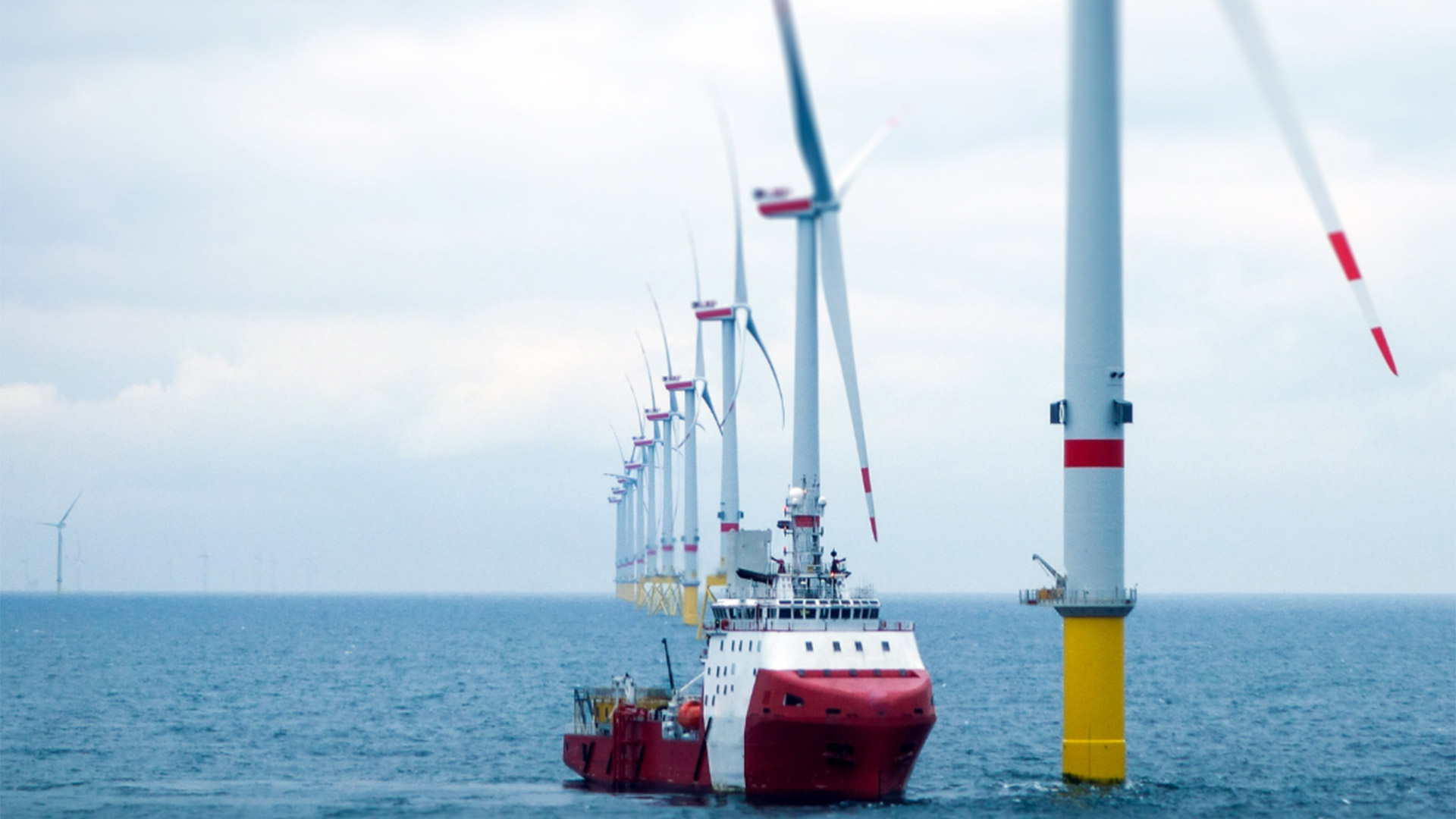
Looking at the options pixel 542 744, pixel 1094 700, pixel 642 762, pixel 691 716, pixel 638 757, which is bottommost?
pixel 542 744

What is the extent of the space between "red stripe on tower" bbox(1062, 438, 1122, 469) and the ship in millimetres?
10177

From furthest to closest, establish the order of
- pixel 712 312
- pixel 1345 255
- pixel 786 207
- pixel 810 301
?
pixel 712 312 → pixel 810 301 → pixel 786 207 → pixel 1345 255

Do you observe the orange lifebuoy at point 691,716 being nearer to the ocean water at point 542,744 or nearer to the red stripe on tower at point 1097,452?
the ocean water at point 542,744

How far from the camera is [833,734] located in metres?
67.7

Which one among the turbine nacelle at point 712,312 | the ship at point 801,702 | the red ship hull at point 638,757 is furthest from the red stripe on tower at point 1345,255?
the turbine nacelle at point 712,312

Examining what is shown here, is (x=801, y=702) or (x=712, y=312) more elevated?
(x=712, y=312)

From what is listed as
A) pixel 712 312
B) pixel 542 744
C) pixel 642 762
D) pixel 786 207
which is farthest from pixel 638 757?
pixel 712 312

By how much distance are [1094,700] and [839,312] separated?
23604mm

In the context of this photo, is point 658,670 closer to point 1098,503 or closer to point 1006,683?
point 1006,683

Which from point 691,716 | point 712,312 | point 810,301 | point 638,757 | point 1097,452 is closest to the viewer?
point 1097,452

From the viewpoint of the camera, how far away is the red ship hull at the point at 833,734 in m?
67.1

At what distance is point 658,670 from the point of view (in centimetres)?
15850

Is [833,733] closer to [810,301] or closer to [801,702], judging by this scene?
[801,702]

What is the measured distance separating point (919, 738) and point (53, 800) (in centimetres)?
3924
